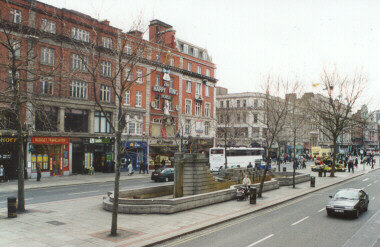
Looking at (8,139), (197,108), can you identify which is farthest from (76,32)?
(197,108)

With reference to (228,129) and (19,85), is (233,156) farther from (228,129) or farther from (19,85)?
(19,85)

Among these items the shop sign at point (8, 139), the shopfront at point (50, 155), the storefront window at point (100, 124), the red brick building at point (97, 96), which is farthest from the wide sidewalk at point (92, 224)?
the storefront window at point (100, 124)

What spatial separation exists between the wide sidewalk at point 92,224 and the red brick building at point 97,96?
6838mm

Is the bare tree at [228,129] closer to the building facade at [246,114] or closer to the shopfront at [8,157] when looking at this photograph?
the building facade at [246,114]

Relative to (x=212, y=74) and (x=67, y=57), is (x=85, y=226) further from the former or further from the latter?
(x=212, y=74)

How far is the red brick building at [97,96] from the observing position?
105 ft

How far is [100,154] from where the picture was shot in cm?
4319

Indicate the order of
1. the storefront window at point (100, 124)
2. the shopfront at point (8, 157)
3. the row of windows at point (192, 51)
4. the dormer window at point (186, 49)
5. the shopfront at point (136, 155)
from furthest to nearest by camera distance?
the dormer window at point (186, 49), the row of windows at point (192, 51), the shopfront at point (136, 155), the storefront window at point (100, 124), the shopfront at point (8, 157)

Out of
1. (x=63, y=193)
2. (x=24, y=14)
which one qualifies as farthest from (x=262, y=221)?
(x=24, y=14)

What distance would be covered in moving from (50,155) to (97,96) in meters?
9.52

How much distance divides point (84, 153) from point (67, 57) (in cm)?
1190

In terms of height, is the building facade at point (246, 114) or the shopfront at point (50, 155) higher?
the building facade at point (246, 114)

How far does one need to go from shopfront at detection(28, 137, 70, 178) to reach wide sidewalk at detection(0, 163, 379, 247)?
1679cm

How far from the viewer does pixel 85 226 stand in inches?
560
